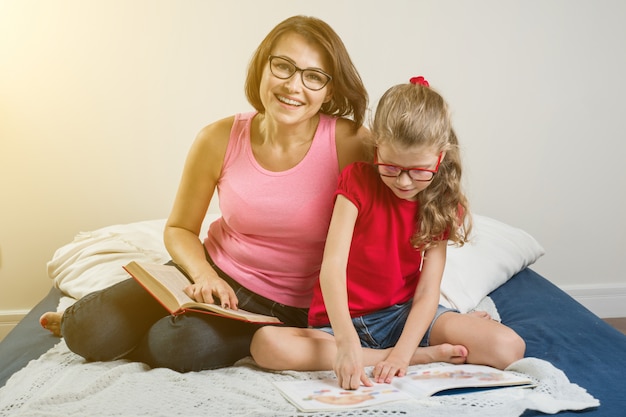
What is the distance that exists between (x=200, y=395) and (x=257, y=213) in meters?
0.45

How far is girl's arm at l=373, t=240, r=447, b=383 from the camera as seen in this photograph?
1.37 metres

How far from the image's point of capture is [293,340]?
1.40 meters

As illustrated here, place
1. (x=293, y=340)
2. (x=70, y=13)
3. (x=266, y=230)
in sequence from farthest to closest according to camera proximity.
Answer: (x=70, y=13)
(x=266, y=230)
(x=293, y=340)

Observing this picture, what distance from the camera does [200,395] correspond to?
50.6 inches

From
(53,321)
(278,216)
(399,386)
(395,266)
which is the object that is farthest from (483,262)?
(53,321)

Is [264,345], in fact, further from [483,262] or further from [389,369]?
[483,262]

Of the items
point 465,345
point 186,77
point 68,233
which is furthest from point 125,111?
point 465,345

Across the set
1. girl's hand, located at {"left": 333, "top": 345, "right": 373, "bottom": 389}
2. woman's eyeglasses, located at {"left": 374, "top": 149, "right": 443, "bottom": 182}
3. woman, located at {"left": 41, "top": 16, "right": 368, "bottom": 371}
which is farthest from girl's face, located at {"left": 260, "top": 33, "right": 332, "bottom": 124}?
girl's hand, located at {"left": 333, "top": 345, "right": 373, "bottom": 389}

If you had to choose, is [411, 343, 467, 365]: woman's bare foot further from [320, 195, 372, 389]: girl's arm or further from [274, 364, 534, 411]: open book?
[320, 195, 372, 389]: girl's arm

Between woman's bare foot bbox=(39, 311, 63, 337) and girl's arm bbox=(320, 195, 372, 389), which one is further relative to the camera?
woman's bare foot bbox=(39, 311, 63, 337)

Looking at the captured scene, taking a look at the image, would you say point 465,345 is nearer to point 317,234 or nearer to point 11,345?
point 317,234

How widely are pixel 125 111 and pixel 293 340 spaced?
1.42 meters

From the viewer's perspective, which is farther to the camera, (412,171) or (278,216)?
(278,216)

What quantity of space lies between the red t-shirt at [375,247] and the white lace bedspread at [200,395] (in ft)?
0.66
